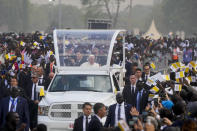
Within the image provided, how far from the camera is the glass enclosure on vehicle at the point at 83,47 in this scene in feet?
48.8

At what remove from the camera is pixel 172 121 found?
9117mm

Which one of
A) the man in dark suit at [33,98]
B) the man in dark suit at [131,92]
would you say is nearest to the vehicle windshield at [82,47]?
the man in dark suit at [33,98]

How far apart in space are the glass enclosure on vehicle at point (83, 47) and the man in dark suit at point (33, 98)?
793 millimetres

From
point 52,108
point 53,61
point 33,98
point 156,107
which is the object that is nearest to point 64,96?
point 52,108

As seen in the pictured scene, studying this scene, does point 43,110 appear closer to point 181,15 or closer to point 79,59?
point 79,59

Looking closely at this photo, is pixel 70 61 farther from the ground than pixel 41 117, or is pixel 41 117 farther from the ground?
pixel 70 61

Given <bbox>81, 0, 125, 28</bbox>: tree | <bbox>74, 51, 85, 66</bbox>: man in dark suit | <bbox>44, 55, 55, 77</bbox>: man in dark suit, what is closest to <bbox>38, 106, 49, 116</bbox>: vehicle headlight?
<bbox>74, 51, 85, 66</bbox>: man in dark suit

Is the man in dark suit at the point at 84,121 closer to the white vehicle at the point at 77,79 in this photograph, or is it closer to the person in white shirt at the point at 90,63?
the white vehicle at the point at 77,79

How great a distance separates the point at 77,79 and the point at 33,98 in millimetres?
1527

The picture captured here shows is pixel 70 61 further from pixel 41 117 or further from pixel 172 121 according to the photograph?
pixel 172 121

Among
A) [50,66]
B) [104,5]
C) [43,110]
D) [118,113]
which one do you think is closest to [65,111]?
[43,110]

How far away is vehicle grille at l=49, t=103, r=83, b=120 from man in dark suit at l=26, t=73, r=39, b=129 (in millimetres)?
1462

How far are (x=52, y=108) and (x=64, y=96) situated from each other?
1.54 ft

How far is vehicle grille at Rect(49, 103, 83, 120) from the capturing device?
12.4 meters
